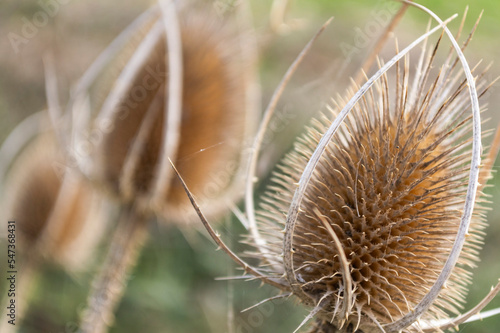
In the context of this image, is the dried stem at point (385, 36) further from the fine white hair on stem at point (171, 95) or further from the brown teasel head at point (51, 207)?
the brown teasel head at point (51, 207)

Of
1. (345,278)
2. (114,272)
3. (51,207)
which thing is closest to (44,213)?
(51,207)

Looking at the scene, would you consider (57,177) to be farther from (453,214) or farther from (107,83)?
(453,214)

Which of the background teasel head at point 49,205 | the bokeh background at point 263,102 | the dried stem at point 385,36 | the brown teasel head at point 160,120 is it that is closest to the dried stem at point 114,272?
the brown teasel head at point 160,120

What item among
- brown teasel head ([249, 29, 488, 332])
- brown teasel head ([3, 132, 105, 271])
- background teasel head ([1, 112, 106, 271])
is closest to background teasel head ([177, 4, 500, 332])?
brown teasel head ([249, 29, 488, 332])

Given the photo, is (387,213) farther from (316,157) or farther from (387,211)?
(316,157)

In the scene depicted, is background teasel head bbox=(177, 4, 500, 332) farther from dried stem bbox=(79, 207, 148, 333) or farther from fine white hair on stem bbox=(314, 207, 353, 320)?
dried stem bbox=(79, 207, 148, 333)

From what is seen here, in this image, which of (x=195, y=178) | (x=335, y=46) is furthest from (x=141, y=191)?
(x=335, y=46)
